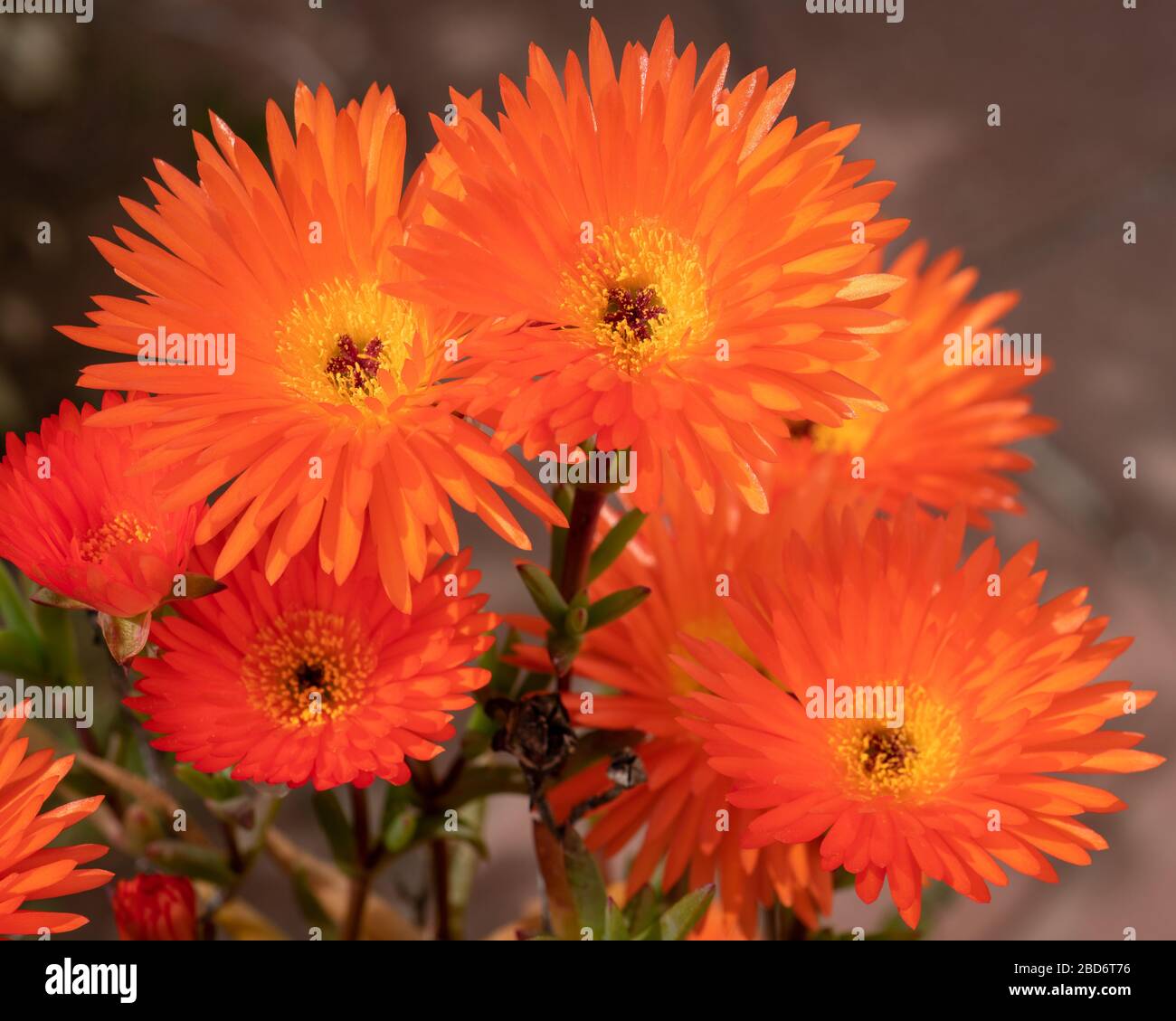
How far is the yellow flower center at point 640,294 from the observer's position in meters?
0.32

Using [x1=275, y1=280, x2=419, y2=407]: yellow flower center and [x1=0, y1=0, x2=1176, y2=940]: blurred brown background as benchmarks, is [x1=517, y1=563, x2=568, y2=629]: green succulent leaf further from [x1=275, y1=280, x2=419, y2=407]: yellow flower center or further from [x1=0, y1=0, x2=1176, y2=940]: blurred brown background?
[x1=0, y1=0, x2=1176, y2=940]: blurred brown background

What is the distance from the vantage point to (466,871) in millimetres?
472

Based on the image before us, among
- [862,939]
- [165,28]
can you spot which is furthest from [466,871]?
[165,28]

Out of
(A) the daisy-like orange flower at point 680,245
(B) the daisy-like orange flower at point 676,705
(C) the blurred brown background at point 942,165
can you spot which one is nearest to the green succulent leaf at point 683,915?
(B) the daisy-like orange flower at point 676,705

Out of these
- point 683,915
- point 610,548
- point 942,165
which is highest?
point 942,165

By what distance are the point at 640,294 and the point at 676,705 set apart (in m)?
0.12

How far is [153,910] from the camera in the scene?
360 mm

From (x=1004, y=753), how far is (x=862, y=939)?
0.10 metres

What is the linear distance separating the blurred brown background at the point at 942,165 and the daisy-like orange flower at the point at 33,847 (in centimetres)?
32

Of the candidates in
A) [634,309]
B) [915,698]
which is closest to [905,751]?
→ [915,698]

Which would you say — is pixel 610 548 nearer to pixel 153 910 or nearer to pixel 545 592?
pixel 545 592

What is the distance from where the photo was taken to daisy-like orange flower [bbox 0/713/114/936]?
0.30m
